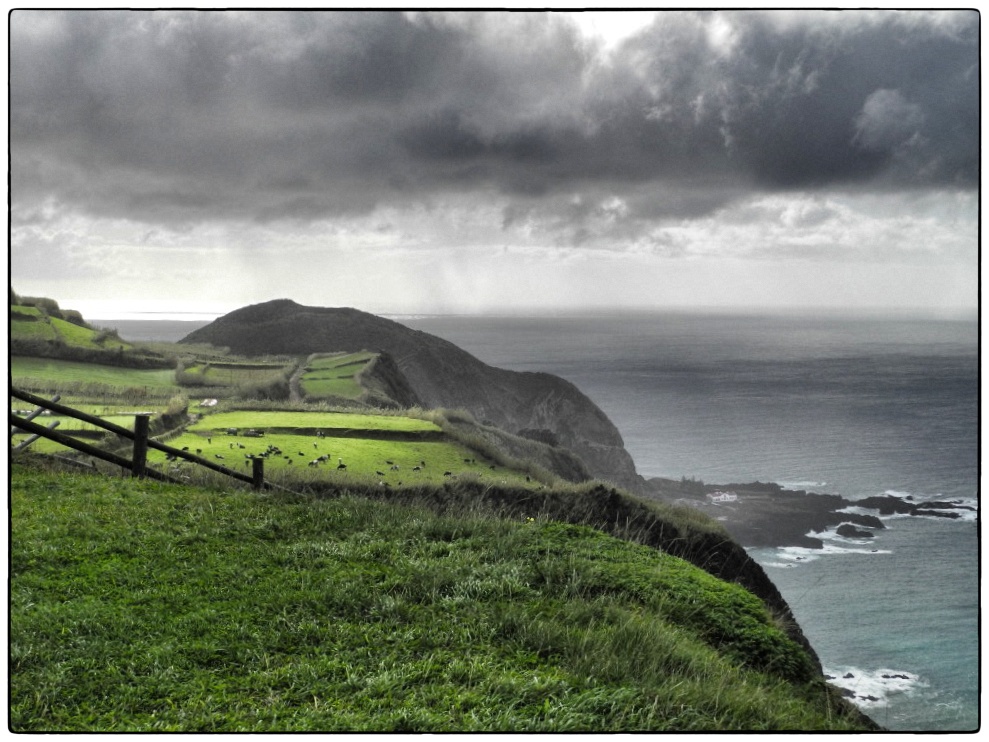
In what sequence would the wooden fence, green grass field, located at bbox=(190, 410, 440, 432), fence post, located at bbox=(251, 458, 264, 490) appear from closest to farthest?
the wooden fence
fence post, located at bbox=(251, 458, 264, 490)
green grass field, located at bbox=(190, 410, 440, 432)

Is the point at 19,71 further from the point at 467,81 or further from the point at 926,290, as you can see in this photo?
the point at 926,290

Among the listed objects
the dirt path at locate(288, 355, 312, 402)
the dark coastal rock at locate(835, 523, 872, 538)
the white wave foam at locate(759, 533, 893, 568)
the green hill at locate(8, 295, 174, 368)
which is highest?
the green hill at locate(8, 295, 174, 368)

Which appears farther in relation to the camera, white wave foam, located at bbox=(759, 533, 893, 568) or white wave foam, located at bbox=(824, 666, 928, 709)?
white wave foam, located at bbox=(759, 533, 893, 568)

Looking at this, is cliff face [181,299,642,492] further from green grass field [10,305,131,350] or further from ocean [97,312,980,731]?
green grass field [10,305,131,350]

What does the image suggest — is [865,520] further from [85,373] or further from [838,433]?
[85,373]

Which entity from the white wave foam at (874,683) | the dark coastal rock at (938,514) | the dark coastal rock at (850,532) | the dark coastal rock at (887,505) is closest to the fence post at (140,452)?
the white wave foam at (874,683)

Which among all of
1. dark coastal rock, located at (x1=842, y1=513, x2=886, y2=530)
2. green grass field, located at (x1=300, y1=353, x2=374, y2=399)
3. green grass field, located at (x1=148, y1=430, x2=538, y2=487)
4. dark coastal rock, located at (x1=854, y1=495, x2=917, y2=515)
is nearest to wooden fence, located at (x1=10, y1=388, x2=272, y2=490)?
green grass field, located at (x1=148, y1=430, x2=538, y2=487)

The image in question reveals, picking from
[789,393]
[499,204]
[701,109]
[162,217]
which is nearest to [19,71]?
[162,217]

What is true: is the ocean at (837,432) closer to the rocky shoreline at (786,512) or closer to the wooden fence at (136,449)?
the rocky shoreline at (786,512)
